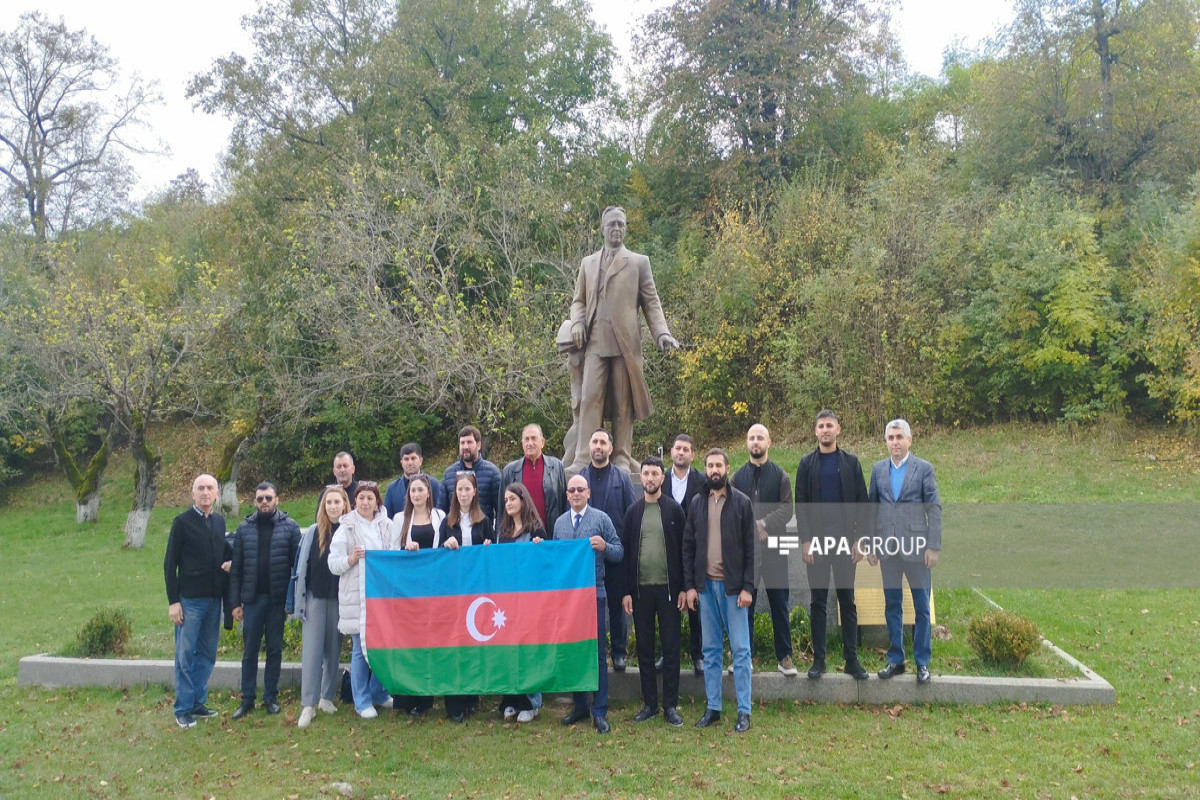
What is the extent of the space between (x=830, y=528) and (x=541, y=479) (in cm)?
237

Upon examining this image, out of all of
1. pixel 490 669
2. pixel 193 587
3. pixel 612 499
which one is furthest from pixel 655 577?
pixel 193 587

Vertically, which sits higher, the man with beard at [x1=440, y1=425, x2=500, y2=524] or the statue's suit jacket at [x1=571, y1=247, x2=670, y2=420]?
the statue's suit jacket at [x1=571, y1=247, x2=670, y2=420]

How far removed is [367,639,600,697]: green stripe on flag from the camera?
6902 mm

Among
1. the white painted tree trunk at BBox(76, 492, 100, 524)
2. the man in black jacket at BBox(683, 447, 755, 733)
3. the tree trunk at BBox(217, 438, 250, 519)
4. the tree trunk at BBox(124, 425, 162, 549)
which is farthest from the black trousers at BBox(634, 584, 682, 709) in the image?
the white painted tree trunk at BBox(76, 492, 100, 524)

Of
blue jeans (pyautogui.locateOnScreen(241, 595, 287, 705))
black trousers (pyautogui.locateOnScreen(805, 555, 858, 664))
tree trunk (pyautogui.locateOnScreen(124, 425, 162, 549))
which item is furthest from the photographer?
tree trunk (pyautogui.locateOnScreen(124, 425, 162, 549))

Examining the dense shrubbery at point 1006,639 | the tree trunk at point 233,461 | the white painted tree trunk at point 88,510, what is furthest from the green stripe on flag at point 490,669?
the white painted tree trunk at point 88,510

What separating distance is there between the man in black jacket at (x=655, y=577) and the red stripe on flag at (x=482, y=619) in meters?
0.38

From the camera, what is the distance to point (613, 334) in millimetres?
8992

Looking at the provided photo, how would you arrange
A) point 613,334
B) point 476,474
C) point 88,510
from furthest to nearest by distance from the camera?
1. point 88,510
2. point 613,334
3. point 476,474

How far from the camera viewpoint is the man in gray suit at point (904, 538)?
708 cm

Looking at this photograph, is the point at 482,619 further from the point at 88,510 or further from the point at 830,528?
the point at 88,510

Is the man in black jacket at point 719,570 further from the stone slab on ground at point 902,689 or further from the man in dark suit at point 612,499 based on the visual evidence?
the man in dark suit at point 612,499

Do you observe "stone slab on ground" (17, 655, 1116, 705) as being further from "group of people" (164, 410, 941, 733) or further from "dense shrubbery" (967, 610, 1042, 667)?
"dense shrubbery" (967, 610, 1042, 667)

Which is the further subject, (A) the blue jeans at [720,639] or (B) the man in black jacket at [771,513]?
(B) the man in black jacket at [771,513]
